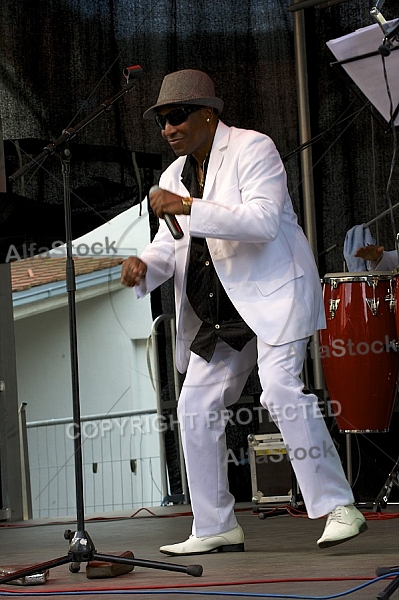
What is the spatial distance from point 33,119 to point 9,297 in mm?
1068

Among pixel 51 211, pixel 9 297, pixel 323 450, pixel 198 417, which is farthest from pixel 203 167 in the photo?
pixel 9 297

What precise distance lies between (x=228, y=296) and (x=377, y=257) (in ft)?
5.80

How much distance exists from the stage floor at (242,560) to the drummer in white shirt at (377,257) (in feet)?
3.92

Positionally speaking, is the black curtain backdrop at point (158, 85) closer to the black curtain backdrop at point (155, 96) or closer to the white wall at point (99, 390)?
the black curtain backdrop at point (155, 96)

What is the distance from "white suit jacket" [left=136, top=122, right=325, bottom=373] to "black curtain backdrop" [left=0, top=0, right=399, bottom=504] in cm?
219

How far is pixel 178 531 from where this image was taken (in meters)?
4.21

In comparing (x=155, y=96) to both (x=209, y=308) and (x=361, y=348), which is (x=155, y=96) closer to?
(x=361, y=348)

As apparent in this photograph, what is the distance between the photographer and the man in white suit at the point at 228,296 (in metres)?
2.99

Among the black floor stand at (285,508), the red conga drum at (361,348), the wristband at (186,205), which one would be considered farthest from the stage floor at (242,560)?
the wristband at (186,205)

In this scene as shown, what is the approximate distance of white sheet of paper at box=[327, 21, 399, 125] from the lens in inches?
162

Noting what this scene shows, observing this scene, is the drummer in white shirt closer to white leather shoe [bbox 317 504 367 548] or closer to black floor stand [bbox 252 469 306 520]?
black floor stand [bbox 252 469 306 520]

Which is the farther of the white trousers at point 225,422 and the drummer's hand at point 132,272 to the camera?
the drummer's hand at point 132,272

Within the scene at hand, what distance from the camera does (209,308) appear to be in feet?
10.9

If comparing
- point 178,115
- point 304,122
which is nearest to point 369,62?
point 178,115
